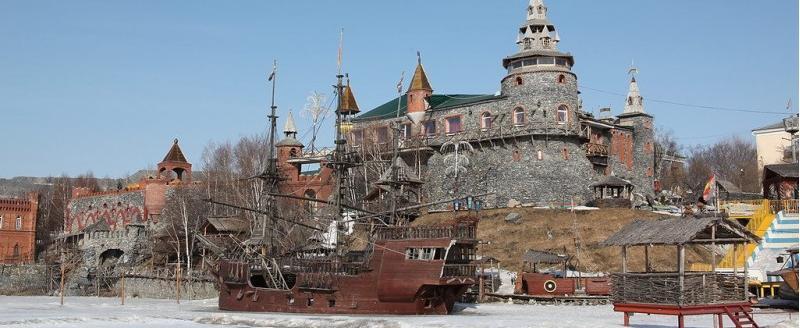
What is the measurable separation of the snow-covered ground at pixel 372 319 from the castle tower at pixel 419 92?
29.1 m

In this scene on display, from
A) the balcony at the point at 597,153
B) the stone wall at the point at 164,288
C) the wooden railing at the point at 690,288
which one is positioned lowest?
the stone wall at the point at 164,288

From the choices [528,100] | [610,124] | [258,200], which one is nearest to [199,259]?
[258,200]

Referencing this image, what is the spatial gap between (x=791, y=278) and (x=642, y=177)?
40.3 m

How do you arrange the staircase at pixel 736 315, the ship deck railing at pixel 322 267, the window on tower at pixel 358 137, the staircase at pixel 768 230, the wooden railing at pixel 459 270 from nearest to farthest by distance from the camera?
the staircase at pixel 736 315 → the wooden railing at pixel 459 270 → the ship deck railing at pixel 322 267 → the staircase at pixel 768 230 → the window on tower at pixel 358 137

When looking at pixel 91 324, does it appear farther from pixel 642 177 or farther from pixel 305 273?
pixel 642 177

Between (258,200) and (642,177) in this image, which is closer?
(258,200)

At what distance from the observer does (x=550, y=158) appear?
62.7 m

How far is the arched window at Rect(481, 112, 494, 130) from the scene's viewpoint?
2589 inches

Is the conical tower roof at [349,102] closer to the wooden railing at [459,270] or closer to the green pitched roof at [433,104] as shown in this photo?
the green pitched roof at [433,104]

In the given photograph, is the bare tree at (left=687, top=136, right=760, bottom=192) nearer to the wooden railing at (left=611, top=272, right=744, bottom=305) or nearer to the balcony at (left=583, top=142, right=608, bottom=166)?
the balcony at (left=583, top=142, right=608, bottom=166)

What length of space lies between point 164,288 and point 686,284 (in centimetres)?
4450

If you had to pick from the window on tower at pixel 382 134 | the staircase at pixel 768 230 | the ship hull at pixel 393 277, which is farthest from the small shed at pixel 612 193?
the ship hull at pixel 393 277

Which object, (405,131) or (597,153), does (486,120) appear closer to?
(405,131)

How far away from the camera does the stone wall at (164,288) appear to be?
59009 millimetres
